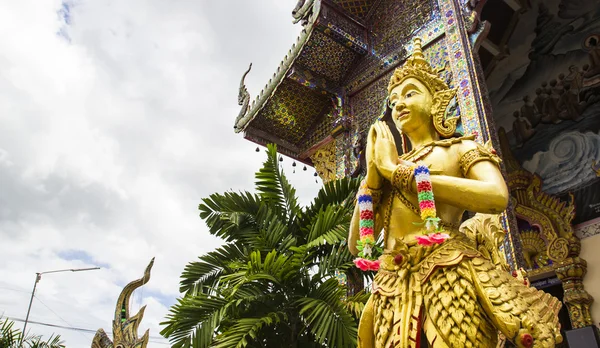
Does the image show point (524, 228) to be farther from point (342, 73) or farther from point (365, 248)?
point (365, 248)

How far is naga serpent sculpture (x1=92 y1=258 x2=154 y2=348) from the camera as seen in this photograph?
19.5ft

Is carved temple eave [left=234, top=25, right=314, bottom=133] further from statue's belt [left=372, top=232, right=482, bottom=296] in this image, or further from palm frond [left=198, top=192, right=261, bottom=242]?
statue's belt [left=372, top=232, right=482, bottom=296]

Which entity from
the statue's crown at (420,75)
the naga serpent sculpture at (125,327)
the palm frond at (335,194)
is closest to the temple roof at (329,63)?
the palm frond at (335,194)

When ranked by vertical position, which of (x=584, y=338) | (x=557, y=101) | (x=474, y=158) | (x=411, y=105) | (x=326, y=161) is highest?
(x=557, y=101)

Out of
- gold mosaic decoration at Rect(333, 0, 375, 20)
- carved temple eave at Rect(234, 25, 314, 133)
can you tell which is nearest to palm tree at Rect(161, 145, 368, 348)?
carved temple eave at Rect(234, 25, 314, 133)

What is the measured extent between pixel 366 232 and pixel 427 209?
1.06 feet

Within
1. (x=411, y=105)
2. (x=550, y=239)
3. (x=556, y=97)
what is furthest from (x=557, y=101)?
(x=411, y=105)

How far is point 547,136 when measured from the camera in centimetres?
659

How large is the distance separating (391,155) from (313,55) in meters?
3.84

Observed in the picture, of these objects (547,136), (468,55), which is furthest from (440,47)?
(547,136)

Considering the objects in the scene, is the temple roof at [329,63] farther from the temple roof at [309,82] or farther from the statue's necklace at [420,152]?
the statue's necklace at [420,152]

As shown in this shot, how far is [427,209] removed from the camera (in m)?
2.12

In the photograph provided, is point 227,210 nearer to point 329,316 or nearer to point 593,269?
point 329,316

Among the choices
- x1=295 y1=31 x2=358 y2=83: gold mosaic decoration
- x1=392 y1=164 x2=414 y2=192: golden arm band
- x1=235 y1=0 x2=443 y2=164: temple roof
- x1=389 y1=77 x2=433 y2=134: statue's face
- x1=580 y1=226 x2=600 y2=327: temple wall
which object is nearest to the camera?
x1=392 y1=164 x2=414 y2=192: golden arm band
